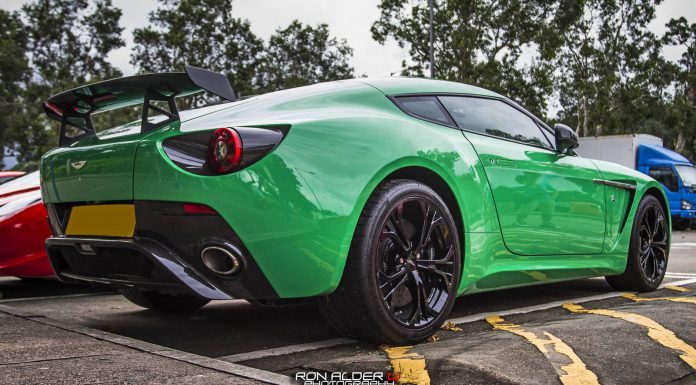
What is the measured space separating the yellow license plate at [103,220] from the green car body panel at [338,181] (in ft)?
0.15

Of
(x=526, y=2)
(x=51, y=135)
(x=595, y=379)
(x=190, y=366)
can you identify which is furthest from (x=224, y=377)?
(x=51, y=135)

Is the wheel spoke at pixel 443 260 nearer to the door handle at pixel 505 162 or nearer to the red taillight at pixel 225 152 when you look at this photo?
the door handle at pixel 505 162

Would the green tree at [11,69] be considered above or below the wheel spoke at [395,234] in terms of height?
above

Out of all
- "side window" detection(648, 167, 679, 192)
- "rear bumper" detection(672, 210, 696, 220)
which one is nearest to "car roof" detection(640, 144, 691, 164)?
"side window" detection(648, 167, 679, 192)

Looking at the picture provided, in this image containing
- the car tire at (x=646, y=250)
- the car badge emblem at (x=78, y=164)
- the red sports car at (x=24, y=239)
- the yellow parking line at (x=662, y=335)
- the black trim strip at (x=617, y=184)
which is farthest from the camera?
the red sports car at (x=24, y=239)

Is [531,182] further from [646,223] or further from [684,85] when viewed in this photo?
[684,85]

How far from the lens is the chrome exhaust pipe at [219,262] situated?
2.82 m

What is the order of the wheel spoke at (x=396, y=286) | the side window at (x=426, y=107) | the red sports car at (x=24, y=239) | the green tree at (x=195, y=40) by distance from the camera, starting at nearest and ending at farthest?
the wheel spoke at (x=396, y=286) < the side window at (x=426, y=107) < the red sports car at (x=24, y=239) < the green tree at (x=195, y=40)

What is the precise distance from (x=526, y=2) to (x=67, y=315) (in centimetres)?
2597

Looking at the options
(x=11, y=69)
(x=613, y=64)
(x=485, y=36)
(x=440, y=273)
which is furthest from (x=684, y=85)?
(x=440, y=273)

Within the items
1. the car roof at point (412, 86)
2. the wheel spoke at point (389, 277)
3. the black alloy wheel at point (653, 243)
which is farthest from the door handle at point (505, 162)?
the black alloy wheel at point (653, 243)

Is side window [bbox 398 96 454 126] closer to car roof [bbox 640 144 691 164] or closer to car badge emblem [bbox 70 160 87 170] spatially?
car badge emblem [bbox 70 160 87 170]

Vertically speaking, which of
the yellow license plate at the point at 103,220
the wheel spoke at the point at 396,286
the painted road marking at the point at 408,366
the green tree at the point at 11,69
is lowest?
the painted road marking at the point at 408,366

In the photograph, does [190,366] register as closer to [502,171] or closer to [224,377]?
[224,377]
